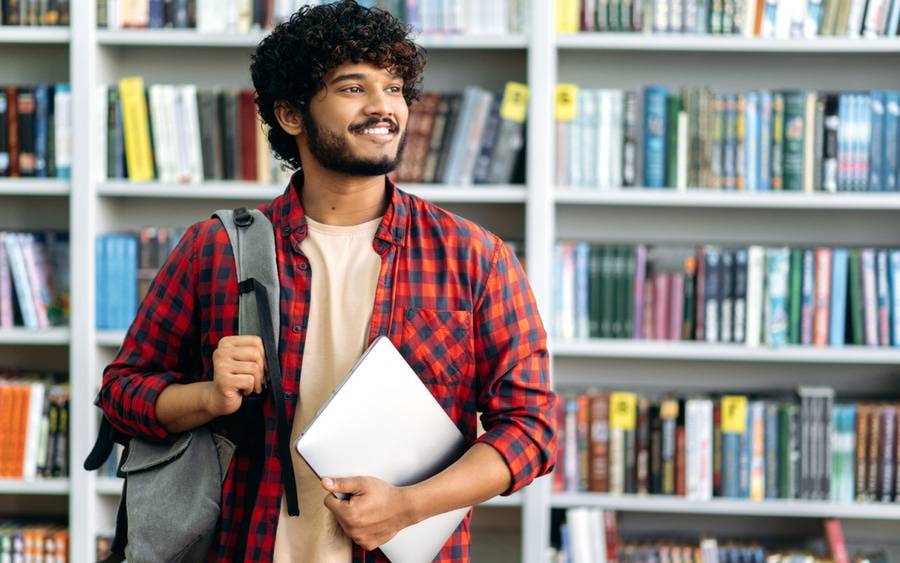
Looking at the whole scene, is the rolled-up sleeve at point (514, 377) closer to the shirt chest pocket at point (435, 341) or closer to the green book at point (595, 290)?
the shirt chest pocket at point (435, 341)

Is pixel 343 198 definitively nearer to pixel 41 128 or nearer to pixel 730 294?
pixel 730 294

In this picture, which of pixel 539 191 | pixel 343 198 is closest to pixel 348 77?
pixel 343 198

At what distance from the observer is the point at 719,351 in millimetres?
2529

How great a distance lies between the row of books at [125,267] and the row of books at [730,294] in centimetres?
101

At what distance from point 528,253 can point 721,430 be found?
64 cm

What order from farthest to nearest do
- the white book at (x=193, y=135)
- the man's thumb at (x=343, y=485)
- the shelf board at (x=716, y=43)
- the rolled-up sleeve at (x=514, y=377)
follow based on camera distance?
the white book at (x=193, y=135)
the shelf board at (x=716, y=43)
the rolled-up sleeve at (x=514, y=377)
the man's thumb at (x=343, y=485)

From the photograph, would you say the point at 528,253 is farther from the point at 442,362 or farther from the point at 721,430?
the point at 442,362

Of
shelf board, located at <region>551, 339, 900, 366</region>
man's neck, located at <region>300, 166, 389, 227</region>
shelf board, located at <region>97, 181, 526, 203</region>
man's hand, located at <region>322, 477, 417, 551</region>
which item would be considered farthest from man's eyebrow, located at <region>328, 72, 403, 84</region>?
shelf board, located at <region>551, 339, 900, 366</region>

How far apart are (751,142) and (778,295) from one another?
0.38 metres

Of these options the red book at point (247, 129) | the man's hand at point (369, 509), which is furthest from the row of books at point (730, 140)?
the man's hand at point (369, 509)

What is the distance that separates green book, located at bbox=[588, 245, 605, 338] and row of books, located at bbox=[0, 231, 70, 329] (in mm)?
1346

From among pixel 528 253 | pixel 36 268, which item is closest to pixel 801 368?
pixel 528 253

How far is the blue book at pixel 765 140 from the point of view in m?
2.50

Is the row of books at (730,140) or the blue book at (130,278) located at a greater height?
the row of books at (730,140)
